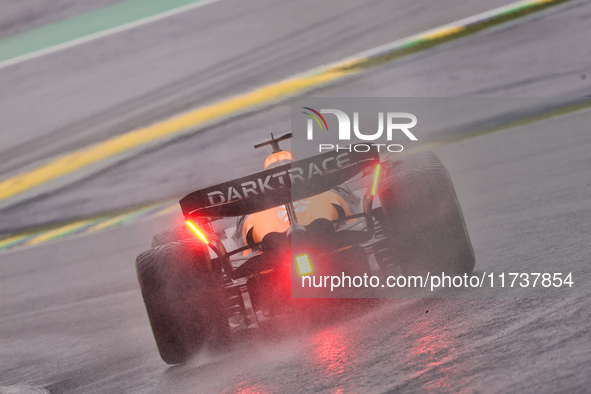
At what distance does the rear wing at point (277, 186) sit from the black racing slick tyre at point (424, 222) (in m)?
0.27

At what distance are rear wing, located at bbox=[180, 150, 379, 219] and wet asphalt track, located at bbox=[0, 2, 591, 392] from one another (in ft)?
2.50

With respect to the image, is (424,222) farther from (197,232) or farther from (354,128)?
(197,232)

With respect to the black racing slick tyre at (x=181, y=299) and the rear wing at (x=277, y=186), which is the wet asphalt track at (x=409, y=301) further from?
the rear wing at (x=277, y=186)

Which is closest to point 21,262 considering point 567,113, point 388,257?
point 388,257

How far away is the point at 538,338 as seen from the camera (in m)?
2.55

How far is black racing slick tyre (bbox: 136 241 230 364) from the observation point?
11.8ft

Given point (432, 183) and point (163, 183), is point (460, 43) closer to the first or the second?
point (163, 183)

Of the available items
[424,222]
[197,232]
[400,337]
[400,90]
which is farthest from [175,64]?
[400,337]

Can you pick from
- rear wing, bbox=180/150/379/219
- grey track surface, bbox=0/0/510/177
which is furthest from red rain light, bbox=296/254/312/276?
grey track surface, bbox=0/0/510/177

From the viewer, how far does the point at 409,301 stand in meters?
3.71

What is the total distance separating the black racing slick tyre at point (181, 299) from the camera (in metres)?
3.59

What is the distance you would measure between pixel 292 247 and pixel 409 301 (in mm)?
739

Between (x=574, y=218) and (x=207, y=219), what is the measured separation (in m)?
2.72

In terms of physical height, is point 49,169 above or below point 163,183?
above
